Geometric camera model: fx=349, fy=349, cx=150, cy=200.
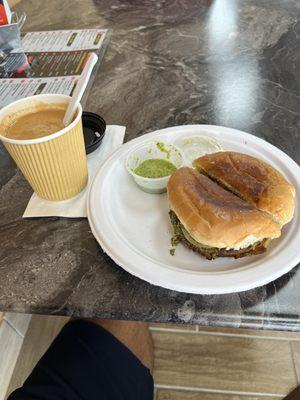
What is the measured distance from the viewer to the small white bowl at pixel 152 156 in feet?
2.56

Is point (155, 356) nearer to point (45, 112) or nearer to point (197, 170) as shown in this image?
point (197, 170)

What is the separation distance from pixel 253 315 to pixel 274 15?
1.43 meters

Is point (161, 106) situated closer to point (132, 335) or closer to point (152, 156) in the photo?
point (152, 156)

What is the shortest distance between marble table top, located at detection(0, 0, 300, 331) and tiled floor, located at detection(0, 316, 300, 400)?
62cm

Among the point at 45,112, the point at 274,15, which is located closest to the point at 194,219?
the point at 45,112

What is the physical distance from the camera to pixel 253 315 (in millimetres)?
597

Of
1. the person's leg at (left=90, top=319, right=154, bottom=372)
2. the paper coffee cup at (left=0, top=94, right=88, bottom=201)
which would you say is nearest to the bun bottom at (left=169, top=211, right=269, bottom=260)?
the paper coffee cup at (left=0, top=94, right=88, bottom=201)

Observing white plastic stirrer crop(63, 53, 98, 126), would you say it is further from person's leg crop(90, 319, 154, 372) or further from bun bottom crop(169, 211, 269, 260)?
person's leg crop(90, 319, 154, 372)

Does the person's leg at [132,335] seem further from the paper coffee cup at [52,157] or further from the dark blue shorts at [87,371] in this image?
the paper coffee cup at [52,157]

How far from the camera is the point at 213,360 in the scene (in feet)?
4.17

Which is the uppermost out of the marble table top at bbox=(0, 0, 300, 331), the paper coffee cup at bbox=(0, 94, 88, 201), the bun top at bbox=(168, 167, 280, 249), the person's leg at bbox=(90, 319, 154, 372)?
the paper coffee cup at bbox=(0, 94, 88, 201)

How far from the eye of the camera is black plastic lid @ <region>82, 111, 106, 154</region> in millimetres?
904

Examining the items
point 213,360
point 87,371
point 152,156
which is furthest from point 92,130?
point 213,360

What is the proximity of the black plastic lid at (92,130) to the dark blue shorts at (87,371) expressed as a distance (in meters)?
0.47
